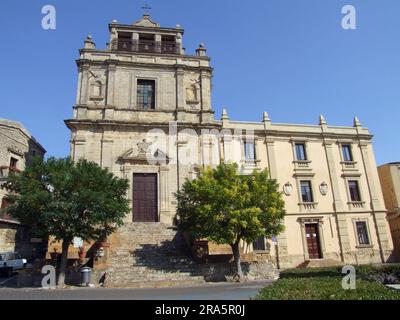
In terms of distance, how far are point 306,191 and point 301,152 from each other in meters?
3.33

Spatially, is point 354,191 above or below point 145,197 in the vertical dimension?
above

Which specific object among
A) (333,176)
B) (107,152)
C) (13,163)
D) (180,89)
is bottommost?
(333,176)

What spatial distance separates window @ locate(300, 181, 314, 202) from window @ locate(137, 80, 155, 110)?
13319 mm

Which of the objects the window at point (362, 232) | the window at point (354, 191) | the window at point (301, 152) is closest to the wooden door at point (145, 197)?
the window at point (301, 152)

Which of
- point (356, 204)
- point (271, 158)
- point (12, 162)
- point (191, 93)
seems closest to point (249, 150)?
point (271, 158)

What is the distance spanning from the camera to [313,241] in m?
24.4

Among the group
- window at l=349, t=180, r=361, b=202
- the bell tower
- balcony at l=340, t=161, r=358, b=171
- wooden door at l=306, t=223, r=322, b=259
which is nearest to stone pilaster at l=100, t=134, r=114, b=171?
the bell tower

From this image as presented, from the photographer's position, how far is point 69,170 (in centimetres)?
1530

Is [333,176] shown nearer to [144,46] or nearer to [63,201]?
[144,46]

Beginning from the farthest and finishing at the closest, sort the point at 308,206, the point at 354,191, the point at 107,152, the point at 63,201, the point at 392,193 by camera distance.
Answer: the point at 392,193 → the point at 354,191 → the point at 308,206 → the point at 107,152 → the point at 63,201

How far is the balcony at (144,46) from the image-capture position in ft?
85.7

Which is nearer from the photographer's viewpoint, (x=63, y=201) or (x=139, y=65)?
(x=63, y=201)

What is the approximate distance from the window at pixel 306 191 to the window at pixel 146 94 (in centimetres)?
1332
